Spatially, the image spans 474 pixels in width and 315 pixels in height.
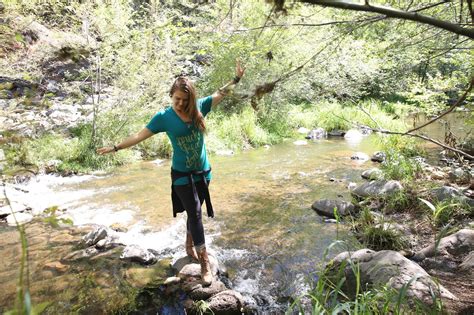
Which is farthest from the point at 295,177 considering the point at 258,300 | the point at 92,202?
the point at 258,300

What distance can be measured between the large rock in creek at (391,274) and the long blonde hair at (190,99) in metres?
1.73

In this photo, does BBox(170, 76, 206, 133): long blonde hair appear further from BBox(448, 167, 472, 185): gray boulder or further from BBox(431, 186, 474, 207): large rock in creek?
BBox(448, 167, 472, 185): gray boulder

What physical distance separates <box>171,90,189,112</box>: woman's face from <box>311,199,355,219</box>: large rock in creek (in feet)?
10.8

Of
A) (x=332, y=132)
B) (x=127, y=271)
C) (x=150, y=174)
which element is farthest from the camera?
(x=332, y=132)

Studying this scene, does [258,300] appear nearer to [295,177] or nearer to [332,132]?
[295,177]

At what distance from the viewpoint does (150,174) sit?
8.89m

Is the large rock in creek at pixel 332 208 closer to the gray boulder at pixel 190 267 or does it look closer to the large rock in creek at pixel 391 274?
the large rock in creek at pixel 391 274

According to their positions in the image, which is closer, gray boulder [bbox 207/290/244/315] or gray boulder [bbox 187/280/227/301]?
gray boulder [bbox 207/290/244/315]

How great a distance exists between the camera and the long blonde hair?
321cm

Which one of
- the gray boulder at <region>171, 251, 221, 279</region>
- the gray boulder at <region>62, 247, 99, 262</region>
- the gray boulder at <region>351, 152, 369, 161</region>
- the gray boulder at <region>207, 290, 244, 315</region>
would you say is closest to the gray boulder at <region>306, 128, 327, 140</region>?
the gray boulder at <region>351, 152, 369, 161</region>

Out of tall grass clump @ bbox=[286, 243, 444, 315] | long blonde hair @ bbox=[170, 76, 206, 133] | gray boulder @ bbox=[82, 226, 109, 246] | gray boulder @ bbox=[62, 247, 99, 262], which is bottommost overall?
gray boulder @ bbox=[62, 247, 99, 262]

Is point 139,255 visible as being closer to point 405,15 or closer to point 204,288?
point 204,288

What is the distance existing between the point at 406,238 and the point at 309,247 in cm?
124

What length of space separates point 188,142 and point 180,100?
40 centimetres
